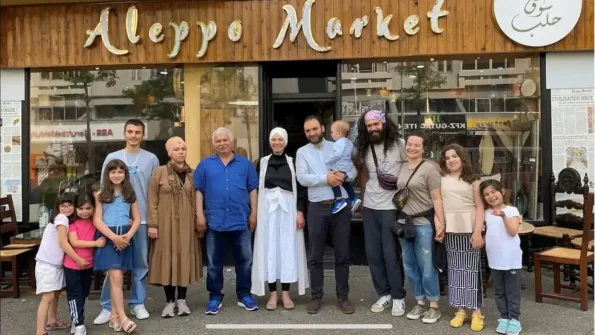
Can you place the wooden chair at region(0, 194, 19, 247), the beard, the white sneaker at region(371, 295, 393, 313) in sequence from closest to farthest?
the beard
the white sneaker at region(371, 295, 393, 313)
the wooden chair at region(0, 194, 19, 247)

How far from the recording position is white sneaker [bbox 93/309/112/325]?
489cm

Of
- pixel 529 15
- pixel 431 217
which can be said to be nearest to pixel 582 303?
pixel 431 217

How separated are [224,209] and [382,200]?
1.47m

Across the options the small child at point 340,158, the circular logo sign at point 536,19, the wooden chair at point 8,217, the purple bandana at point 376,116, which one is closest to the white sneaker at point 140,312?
the small child at point 340,158

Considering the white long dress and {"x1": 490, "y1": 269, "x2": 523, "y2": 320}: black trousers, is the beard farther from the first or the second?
{"x1": 490, "y1": 269, "x2": 523, "y2": 320}: black trousers

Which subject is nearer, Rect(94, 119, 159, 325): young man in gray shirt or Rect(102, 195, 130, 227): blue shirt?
Rect(102, 195, 130, 227): blue shirt

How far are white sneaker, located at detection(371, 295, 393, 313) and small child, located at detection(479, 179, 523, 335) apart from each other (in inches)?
40.9

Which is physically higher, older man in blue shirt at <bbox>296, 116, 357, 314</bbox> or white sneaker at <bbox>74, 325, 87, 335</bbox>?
older man in blue shirt at <bbox>296, 116, 357, 314</bbox>

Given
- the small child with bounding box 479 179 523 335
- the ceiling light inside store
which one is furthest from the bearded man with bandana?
the ceiling light inside store

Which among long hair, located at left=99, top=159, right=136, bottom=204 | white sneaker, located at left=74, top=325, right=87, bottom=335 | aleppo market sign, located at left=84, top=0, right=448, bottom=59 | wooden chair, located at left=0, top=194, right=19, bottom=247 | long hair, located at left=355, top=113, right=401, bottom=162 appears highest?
aleppo market sign, located at left=84, top=0, right=448, bottom=59

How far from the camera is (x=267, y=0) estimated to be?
7.07 metres

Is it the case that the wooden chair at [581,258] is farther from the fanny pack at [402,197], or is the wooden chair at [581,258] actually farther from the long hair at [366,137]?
the long hair at [366,137]

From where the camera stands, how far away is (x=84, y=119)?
787 cm

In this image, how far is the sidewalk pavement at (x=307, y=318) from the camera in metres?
4.61
